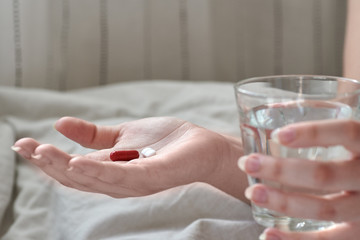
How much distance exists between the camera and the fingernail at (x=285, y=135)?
52 centimetres

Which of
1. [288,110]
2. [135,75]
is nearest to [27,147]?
[288,110]

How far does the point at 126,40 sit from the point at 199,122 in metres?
0.62

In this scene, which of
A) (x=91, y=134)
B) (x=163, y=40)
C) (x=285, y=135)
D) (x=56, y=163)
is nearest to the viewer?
(x=285, y=135)

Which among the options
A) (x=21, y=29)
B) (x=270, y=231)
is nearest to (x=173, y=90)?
(x=21, y=29)

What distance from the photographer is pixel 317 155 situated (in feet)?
1.83

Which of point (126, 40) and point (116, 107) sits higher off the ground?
point (126, 40)

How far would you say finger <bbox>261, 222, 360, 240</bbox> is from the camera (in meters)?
0.58

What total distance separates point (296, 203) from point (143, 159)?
8.7 inches

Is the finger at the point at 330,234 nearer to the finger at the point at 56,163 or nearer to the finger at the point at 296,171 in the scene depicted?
the finger at the point at 296,171

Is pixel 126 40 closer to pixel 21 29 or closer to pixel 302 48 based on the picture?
pixel 21 29

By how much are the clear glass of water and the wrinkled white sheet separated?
157 millimetres

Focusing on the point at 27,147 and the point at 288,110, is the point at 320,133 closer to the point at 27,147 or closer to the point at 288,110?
the point at 288,110

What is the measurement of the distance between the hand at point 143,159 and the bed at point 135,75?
5cm

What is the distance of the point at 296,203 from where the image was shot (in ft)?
1.84
